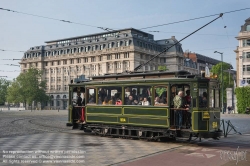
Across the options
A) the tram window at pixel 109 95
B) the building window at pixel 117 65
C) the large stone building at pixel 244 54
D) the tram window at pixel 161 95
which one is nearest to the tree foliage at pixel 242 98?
the large stone building at pixel 244 54

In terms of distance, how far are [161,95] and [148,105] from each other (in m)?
0.87

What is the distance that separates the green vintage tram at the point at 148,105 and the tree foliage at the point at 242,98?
42.1 metres

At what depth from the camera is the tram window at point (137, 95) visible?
15.6m

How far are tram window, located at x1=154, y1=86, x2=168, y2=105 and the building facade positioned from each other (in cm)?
6683

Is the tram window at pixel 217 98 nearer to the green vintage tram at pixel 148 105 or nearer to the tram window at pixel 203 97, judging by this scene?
the green vintage tram at pixel 148 105

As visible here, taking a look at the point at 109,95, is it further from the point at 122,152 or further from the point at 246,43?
the point at 246,43

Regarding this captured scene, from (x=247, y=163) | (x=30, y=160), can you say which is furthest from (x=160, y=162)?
(x=30, y=160)

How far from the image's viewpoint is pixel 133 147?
13.4 m

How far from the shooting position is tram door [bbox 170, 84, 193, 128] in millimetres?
14259

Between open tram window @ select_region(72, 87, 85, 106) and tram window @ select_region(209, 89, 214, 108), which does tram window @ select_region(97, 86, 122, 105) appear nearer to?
open tram window @ select_region(72, 87, 85, 106)

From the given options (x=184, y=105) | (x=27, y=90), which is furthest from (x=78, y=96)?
(x=27, y=90)

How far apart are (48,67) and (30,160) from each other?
101700mm

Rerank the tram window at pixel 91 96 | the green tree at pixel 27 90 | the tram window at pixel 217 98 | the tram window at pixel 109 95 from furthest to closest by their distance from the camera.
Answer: the green tree at pixel 27 90 → the tram window at pixel 91 96 → the tram window at pixel 109 95 → the tram window at pixel 217 98

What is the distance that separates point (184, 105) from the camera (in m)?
14.4
